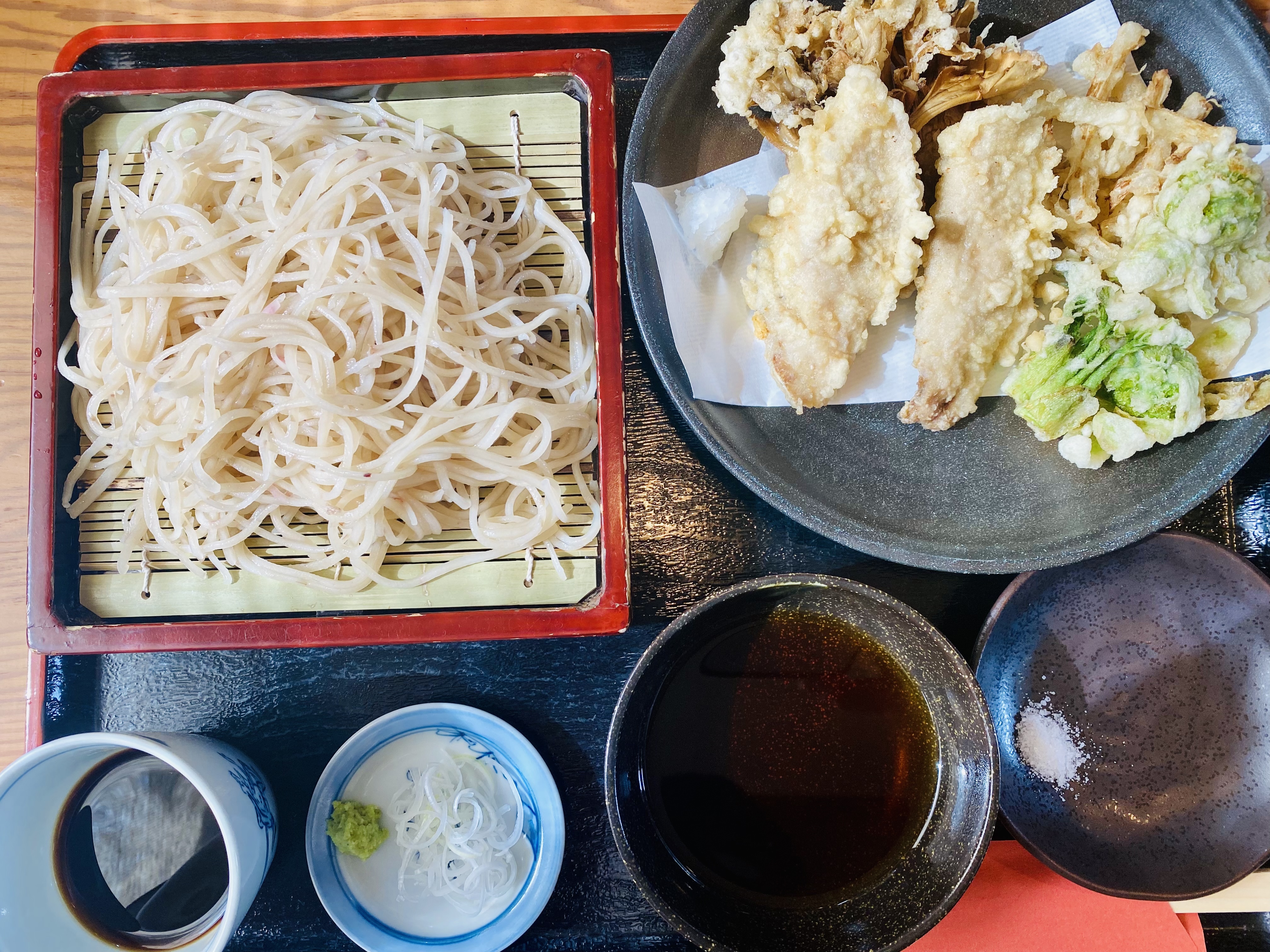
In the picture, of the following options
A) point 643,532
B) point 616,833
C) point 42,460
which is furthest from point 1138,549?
point 42,460

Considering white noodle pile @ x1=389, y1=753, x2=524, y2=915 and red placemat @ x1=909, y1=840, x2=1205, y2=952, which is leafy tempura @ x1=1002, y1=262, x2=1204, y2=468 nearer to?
red placemat @ x1=909, y1=840, x2=1205, y2=952

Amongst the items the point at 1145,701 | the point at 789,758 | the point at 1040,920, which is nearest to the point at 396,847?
the point at 789,758

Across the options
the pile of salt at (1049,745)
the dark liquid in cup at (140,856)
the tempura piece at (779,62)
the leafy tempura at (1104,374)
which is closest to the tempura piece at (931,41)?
the tempura piece at (779,62)

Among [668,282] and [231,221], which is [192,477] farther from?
[668,282]

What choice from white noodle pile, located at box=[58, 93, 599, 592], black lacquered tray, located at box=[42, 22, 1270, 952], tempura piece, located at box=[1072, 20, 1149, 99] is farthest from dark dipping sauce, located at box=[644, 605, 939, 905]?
tempura piece, located at box=[1072, 20, 1149, 99]

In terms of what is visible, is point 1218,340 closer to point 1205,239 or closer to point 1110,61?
point 1205,239

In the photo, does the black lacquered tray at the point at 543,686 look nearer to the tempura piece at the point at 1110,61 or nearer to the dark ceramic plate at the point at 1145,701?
the dark ceramic plate at the point at 1145,701
